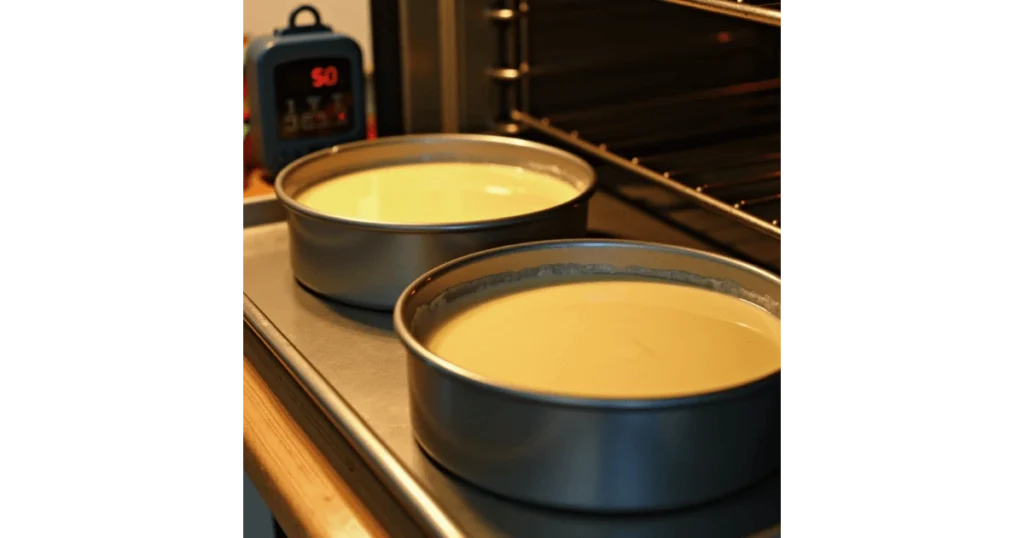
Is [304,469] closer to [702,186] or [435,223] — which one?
[435,223]

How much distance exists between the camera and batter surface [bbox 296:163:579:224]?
1.31 metres

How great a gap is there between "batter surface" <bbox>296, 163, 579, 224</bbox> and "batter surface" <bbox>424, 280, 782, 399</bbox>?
0.23m

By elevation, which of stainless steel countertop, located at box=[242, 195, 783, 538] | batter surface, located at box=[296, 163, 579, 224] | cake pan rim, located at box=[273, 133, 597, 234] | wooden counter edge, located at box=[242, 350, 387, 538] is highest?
cake pan rim, located at box=[273, 133, 597, 234]

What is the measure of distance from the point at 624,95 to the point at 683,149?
146 mm

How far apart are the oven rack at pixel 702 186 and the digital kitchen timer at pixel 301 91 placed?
0.30m

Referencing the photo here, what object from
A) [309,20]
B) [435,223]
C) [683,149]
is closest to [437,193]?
[435,223]

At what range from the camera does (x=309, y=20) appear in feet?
9.31

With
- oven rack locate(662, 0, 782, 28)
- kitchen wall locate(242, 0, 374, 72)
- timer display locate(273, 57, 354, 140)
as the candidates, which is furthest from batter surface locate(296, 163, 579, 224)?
kitchen wall locate(242, 0, 374, 72)

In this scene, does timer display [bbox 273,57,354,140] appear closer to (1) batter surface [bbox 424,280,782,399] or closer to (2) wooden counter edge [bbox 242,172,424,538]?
(2) wooden counter edge [bbox 242,172,424,538]
